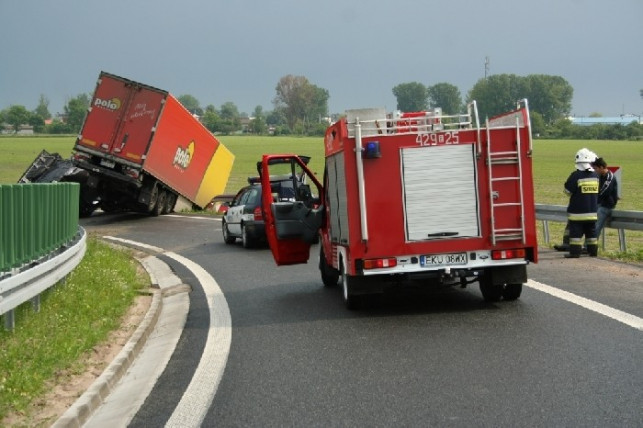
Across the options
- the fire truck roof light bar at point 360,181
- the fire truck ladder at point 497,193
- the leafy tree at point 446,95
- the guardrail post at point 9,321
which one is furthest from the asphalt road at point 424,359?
the leafy tree at point 446,95

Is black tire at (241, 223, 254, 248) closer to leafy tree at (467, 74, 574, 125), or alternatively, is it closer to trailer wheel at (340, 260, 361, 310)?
trailer wheel at (340, 260, 361, 310)

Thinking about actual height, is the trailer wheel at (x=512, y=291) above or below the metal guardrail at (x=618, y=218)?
below

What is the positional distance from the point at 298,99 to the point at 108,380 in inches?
6717

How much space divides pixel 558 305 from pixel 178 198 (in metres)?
23.8

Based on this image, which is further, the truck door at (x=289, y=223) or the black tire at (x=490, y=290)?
the truck door at (x=289, y=223)

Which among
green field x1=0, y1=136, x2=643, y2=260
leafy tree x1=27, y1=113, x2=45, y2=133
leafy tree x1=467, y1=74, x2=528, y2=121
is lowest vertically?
green field x1=0, y1=136, x2=643, y2=260

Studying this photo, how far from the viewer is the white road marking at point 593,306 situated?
9.70 meters

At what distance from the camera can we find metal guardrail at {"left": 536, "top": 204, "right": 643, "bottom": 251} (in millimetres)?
16266

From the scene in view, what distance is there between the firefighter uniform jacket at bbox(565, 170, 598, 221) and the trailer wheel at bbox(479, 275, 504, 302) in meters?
5.09

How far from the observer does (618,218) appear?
16.9 m

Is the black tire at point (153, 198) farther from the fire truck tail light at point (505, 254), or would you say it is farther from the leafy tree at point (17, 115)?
the leafy tree at point (17, 115)

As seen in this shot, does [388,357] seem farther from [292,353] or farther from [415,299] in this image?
[415,299]

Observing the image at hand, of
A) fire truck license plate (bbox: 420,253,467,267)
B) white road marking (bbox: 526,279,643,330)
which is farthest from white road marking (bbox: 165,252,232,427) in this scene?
white road marking (bbox: 526,279,643,330)

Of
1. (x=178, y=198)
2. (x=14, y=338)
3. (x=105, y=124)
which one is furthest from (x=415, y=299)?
(x=178, y=198)
